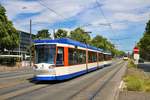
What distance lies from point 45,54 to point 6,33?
3973 cm

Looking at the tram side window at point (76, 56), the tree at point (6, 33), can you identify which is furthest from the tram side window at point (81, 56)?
the tree at point (6, 33)

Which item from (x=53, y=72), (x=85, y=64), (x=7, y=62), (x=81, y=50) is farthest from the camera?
(x=7, y=62)

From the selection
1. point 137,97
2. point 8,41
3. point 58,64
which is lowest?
point 137,97

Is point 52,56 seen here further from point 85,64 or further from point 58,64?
point 85,64

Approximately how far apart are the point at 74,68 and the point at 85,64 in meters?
6.44

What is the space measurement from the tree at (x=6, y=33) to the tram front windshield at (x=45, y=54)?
37.8m

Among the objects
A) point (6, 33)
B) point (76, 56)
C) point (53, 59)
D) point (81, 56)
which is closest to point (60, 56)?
point (53, 59)

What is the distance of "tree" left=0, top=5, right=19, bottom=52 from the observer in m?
60.8

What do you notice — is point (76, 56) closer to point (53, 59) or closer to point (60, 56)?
point (60, 56)

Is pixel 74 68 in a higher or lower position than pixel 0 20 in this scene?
lower

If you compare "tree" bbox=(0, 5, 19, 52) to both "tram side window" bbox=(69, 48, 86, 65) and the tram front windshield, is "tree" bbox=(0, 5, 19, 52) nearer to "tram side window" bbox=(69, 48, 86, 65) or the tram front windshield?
"tram side window" bbox=(69, 48, 86, 65)

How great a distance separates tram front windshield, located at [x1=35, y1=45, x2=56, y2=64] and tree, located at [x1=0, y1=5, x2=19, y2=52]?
37843mm

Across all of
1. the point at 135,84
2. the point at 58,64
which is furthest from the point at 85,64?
the point at 135,84

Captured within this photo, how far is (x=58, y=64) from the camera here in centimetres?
2291
